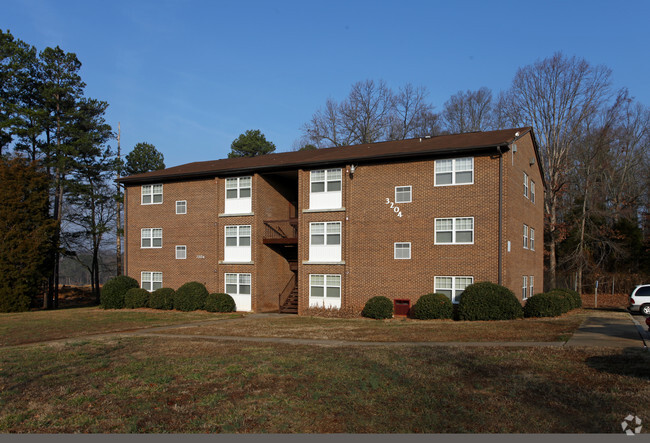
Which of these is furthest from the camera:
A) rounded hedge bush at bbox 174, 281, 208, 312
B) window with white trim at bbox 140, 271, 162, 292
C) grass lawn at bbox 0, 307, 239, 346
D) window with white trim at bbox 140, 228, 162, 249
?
window with white trim at bbox 140, 228, 162, 249

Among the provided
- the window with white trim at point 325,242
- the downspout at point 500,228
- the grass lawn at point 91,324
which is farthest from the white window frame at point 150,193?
the downspout at point 500,228

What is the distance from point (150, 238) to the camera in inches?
1235

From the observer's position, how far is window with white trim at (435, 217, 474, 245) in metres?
22.7

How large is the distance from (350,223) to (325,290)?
364 centimetres

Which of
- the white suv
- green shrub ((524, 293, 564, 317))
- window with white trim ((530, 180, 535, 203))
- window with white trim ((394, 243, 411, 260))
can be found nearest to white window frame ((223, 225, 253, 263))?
window with white trim ((394, 243, 411, 260))

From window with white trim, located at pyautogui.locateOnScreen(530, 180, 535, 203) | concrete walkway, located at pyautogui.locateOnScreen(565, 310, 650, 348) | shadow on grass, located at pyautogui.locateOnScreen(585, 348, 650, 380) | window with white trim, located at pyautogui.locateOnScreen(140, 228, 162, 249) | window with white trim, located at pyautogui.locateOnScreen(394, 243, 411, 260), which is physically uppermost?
window with white trim, located at pyautogui.locateOnScreen(530, 180, 535, 203)

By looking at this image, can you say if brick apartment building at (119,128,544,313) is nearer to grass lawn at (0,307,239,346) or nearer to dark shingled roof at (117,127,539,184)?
dark shingled roof at (117,127,539,184)

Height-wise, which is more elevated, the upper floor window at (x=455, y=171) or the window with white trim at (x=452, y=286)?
the upper floor window at (x=455, y=171)

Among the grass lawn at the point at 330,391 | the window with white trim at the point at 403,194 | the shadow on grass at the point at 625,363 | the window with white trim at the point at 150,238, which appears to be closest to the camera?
the grass lawn at the point at 330,391

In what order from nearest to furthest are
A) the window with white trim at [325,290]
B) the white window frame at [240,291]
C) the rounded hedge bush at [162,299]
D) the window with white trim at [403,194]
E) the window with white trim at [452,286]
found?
1. the window with white trim at [452,286]
2. the window with white trim at [403,194]
3. the window with white trim at [325,290]
4. the white window frame at [240,291]
5. the rounded hedge bush at [162,299]

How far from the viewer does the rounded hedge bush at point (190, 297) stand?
90.2 ft

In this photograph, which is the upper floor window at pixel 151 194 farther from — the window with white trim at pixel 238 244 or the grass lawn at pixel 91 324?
the grass lawn at pixel 91 324

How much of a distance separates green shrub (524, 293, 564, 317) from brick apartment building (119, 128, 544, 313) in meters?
1.59

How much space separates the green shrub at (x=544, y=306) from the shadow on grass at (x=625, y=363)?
358 inches
